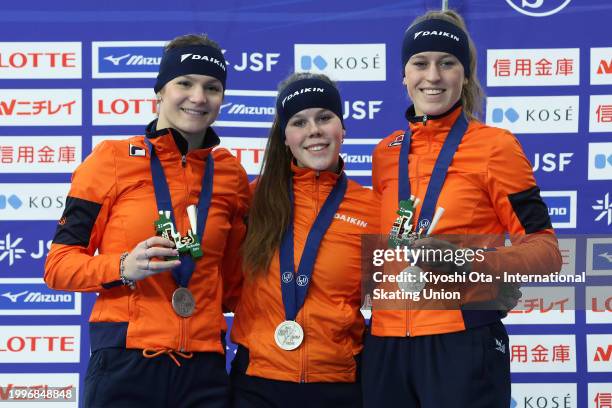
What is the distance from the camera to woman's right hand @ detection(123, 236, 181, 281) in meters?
2.42

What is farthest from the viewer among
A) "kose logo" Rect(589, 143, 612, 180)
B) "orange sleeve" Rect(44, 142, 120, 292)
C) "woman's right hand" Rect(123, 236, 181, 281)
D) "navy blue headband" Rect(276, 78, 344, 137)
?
"kose logo" Rect(589, 143, 612, 180)

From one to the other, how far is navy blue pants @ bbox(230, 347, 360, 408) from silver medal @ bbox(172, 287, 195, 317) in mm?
292

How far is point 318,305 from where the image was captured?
2689mm

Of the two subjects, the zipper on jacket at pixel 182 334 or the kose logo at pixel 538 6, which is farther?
the kose logo at pixel 538 6

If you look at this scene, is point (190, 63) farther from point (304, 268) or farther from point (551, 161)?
point (551, 161)

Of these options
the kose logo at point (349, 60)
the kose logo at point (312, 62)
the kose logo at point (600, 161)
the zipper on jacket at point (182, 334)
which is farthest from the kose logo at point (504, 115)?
the zipper on jacket at point (182, 334)

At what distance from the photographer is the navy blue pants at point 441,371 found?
2.44 metres

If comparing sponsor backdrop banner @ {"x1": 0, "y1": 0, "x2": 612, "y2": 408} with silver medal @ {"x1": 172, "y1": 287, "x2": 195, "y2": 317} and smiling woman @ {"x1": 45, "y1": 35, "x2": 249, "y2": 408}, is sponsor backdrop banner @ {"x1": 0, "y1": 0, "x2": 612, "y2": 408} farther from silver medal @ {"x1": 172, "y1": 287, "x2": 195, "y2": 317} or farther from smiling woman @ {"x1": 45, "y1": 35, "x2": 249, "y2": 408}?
silver medal @ {"x1": 172, "y1": 287, "x2": 195, "y2": 317}

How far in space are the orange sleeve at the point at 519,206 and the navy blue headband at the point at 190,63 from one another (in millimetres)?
920

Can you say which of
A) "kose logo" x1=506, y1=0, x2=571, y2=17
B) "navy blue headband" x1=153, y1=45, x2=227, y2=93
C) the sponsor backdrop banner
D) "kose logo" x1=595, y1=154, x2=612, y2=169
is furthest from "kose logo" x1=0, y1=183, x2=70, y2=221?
"kose logo" x1=595, y1=154, x2=612, y2=169

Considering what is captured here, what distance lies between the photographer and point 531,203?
99.6 inches

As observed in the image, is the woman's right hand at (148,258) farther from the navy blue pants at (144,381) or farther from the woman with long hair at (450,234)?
the woman with long hair at (450,234)

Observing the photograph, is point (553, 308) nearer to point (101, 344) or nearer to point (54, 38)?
point (101, 344)

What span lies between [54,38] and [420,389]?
2.80 metres
